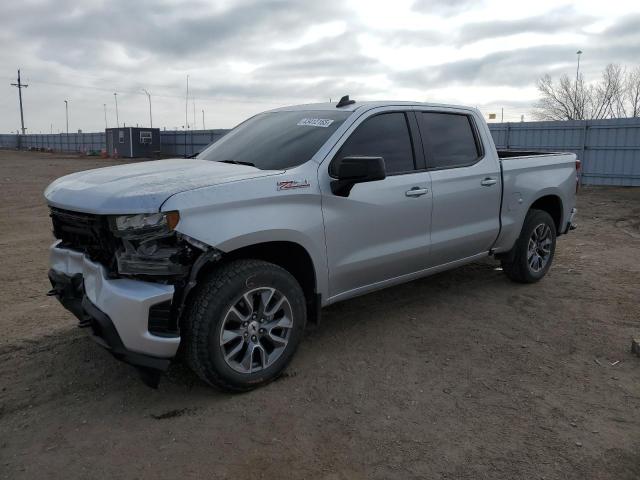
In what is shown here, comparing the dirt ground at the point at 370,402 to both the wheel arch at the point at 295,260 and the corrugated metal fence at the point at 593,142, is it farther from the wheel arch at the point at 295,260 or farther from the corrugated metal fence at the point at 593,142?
the corrugated metal fence at the point at 593,142

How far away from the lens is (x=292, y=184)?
3.71 metres

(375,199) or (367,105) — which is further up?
(367,105)

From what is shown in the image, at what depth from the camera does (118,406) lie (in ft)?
11.4

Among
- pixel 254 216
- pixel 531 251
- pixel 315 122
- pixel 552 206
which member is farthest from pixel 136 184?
pixel 552 206

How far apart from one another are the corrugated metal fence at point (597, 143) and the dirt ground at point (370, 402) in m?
14.4

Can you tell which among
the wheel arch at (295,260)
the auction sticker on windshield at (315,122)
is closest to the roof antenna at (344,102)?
the auction sticker on windshield at (315,122)

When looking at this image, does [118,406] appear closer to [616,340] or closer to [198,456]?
[198,456]

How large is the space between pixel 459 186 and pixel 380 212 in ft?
3.54

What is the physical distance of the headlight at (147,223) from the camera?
313 cm

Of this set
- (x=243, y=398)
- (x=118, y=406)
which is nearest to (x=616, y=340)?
(x=243, y=398)

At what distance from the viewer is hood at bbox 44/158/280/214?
312 centimetres

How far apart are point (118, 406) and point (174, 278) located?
964mm

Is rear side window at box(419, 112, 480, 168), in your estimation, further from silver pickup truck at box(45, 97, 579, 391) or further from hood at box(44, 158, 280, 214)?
hood at box(44, 158, 280, 214)

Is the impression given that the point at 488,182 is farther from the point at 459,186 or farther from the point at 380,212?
the point at 380,212
